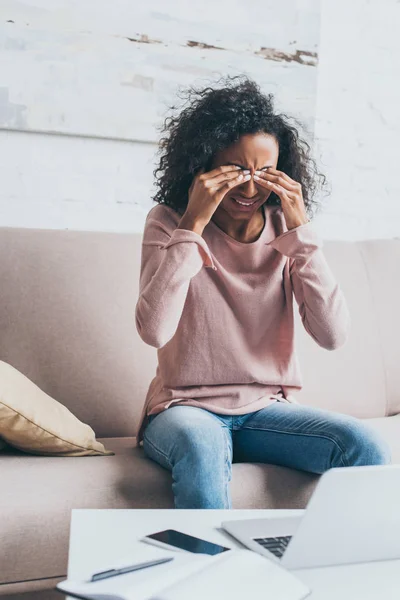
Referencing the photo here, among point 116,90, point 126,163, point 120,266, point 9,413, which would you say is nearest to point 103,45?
point 116,90

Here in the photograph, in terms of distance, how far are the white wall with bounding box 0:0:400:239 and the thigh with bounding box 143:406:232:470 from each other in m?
1.02

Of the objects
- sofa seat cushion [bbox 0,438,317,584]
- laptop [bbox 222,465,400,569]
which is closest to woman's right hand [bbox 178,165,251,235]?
sofa seat cushion [bbox 0,438,317,584]

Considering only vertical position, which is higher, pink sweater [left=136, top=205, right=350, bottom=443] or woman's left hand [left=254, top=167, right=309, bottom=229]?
woman's left hand [left=254, top=167, right=309, bottom=229]

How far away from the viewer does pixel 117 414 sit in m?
1.92

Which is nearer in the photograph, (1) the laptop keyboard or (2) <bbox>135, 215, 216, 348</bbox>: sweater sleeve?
(1) the laptop keyboard

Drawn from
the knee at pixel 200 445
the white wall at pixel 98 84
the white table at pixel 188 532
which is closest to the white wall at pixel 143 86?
the white wall at pixel 98 84

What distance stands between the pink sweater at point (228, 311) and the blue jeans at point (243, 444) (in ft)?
0.19

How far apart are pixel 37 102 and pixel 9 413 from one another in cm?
115

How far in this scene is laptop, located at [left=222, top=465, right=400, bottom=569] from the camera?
0.89m

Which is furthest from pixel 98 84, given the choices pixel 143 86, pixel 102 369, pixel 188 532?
pixel 188 532

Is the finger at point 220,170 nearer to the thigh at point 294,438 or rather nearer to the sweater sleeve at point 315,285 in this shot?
the sweater sleeve at point 315,285

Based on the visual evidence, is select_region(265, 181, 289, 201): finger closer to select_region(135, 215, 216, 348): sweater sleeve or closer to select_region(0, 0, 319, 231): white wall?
select_region(135, 215, 216, 348): sweater sleeve

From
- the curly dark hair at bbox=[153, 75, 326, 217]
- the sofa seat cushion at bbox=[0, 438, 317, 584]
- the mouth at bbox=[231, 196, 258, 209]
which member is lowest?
the sofa seat cushion at bbox=[0, 438, 317, 584]

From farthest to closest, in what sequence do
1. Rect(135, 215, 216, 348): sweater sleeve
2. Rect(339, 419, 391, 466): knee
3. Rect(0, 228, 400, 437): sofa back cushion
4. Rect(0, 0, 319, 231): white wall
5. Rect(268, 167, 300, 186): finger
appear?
Rect(0, 0, 319, 231): white wall
Rect(0, 228, 400, 437): sofa back cushion
Rect(268, 167, 300, 186): finger
Rect(135, 215, 216, 348): sweater sleeve
Rect(339, 419, 391, 466): knee
